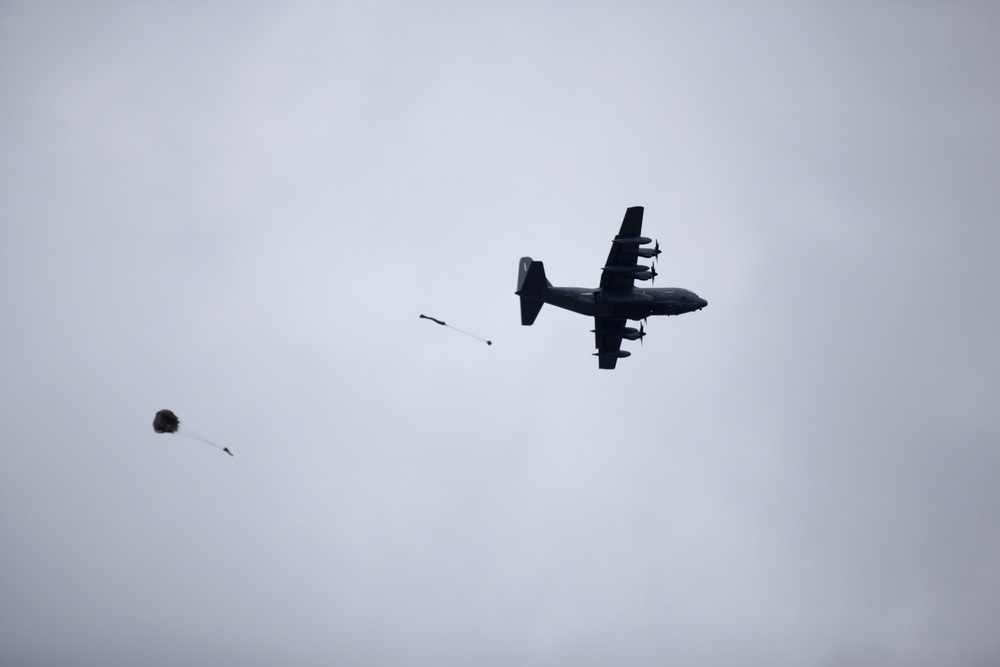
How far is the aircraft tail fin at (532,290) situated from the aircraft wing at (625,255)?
5.44 metres

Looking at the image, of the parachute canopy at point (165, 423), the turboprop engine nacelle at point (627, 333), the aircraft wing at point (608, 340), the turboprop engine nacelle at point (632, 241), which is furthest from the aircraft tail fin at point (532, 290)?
the parachute canopy at point (165, 423)

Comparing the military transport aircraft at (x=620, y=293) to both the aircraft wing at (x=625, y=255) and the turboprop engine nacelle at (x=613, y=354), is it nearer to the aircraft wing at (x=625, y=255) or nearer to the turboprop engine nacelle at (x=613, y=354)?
the aircraft wing at (x=625, y=255)

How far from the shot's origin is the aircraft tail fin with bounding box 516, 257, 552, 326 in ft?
224

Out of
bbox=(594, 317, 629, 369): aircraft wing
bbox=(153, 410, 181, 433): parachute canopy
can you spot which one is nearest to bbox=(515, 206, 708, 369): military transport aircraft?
bbox=(594, 317, 629, 369): aircraft wing

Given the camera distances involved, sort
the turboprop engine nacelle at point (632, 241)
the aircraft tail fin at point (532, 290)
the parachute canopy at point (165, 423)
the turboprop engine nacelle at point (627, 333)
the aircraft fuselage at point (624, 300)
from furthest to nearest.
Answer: the turboprop engine nacelle at point (627, 333) → the aircraft fuselage at point (624, 300) → the aircraft tail fin at point (532, 290) → the turboprop engine nacelle at point (632, 241) → the parachute canopy at point (165, 423)

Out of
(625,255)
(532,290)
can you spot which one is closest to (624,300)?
(625,255)

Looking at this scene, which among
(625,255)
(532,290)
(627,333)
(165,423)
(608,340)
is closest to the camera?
(165,423)

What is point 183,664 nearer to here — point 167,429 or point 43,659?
point 43,659

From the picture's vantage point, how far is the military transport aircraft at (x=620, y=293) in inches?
2660

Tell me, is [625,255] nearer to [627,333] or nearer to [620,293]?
[620,293]

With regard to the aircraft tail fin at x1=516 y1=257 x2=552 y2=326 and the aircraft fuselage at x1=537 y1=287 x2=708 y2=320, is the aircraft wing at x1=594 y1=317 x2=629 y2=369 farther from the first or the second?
the aircraft tail fin at x1=516 y1=257 x2=552 y2=326

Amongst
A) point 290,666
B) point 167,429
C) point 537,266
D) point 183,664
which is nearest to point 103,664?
point 183,664

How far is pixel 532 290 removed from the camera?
6931 cm

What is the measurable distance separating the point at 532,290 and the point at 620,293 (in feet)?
25.7
